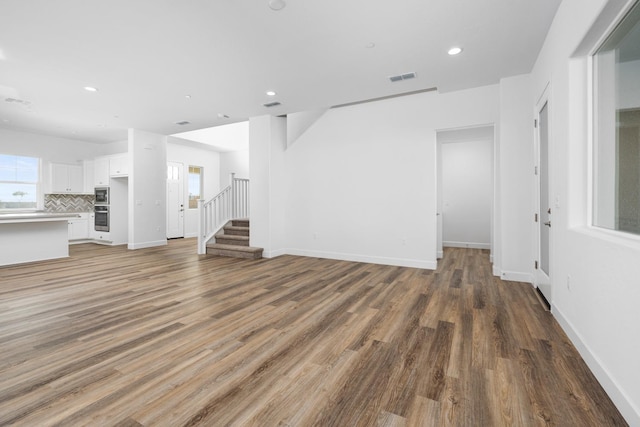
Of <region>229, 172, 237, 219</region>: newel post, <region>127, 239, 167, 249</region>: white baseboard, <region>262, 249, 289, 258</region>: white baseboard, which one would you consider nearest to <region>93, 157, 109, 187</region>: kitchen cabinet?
<region>127, 239, 167, 249</region>: white baseboard

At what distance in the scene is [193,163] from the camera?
32.0 feet

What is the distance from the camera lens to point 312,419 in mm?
1495

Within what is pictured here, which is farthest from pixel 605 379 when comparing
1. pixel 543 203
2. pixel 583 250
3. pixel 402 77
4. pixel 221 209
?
pixel 221 209

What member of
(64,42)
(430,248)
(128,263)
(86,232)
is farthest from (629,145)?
(86,232)

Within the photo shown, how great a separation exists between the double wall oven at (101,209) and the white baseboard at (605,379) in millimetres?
9399

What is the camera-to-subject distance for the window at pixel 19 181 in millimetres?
7039

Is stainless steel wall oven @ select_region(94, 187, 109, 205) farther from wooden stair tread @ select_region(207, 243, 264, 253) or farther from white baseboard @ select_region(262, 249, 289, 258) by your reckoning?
white baseboard @ select_region(262, 249, 289, 258)

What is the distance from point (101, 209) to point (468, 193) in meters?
9.53

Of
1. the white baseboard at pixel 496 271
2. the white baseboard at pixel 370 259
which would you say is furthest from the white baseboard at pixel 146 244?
the white baseboard at pixel 496 271

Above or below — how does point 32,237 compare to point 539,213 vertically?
below

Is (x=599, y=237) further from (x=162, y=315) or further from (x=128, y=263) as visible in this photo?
(x=128, y=263)

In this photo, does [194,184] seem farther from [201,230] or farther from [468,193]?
[468,193]

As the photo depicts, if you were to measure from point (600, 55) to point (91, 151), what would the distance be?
35.9 feet

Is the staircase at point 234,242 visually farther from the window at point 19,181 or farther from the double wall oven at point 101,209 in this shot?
the window at point 19,181
